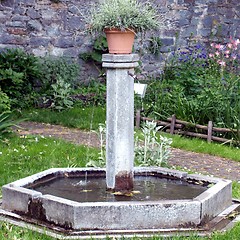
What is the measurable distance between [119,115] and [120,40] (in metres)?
0.58


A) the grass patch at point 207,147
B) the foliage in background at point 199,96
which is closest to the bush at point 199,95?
the foliage in background at point 199,96

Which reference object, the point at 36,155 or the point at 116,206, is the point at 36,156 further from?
the point at 116,206

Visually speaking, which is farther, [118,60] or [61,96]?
[61,96]

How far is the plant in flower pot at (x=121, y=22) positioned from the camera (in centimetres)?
454

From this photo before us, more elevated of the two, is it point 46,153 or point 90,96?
point 90,96

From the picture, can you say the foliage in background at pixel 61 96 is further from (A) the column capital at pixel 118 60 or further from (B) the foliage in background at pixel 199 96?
(A) the column capital at pixel 118 60

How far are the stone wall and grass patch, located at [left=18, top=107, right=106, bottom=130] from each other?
1327mm

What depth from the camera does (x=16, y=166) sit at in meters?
6.20

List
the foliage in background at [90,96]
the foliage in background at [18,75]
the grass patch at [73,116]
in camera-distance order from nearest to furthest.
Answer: the grass patch at [73,116] < the foliage in background at [18,75] < the foliage in background at [90,96]

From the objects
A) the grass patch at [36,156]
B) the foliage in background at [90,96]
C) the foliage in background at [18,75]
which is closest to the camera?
the grass patch at [36,156]

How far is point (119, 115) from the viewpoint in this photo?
4.62 meters

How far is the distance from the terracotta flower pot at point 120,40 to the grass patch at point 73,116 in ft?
12.6

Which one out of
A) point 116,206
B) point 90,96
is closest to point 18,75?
point 90,96

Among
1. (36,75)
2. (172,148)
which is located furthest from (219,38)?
(172,148)
